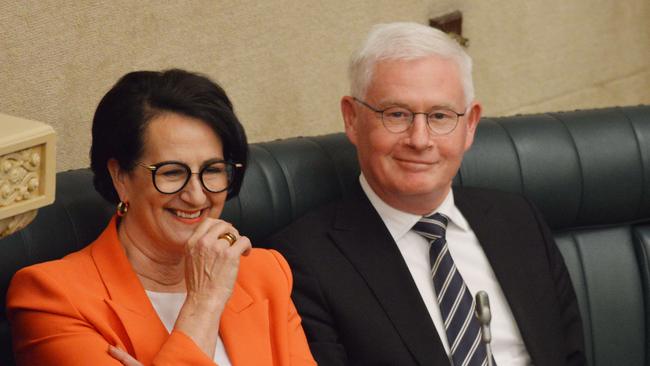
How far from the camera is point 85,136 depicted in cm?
288

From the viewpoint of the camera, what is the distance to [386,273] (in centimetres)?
265

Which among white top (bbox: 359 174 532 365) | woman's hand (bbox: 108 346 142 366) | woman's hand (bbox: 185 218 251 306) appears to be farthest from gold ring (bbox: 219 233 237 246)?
white top (bbox: 359 174 532 365)

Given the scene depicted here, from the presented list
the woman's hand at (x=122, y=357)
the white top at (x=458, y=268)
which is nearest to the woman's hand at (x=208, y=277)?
the woman's hand at (x=122, y=357)

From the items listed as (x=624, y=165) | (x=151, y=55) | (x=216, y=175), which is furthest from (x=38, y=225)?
(x=624, y=165)

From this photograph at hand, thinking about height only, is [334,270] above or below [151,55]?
below

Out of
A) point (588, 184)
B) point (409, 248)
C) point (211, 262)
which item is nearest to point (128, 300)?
point (211, 262)

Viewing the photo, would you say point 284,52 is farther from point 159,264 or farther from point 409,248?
point 159,264

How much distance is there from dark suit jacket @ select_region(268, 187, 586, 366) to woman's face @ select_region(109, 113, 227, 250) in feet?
1.29

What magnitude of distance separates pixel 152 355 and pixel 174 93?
1.72 ft

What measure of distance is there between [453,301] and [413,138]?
1.30ft

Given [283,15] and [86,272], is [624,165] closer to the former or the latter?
[283,15]

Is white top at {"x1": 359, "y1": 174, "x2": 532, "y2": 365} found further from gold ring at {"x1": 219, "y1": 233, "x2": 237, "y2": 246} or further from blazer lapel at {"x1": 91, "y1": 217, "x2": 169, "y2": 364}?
blazer lapel at {"x1": 91, "y1": 217, "x2": 169, "y2": 364}

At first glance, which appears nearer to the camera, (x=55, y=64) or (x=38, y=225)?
(x=38, y=225)

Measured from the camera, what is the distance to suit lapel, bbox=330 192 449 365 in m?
2.58
